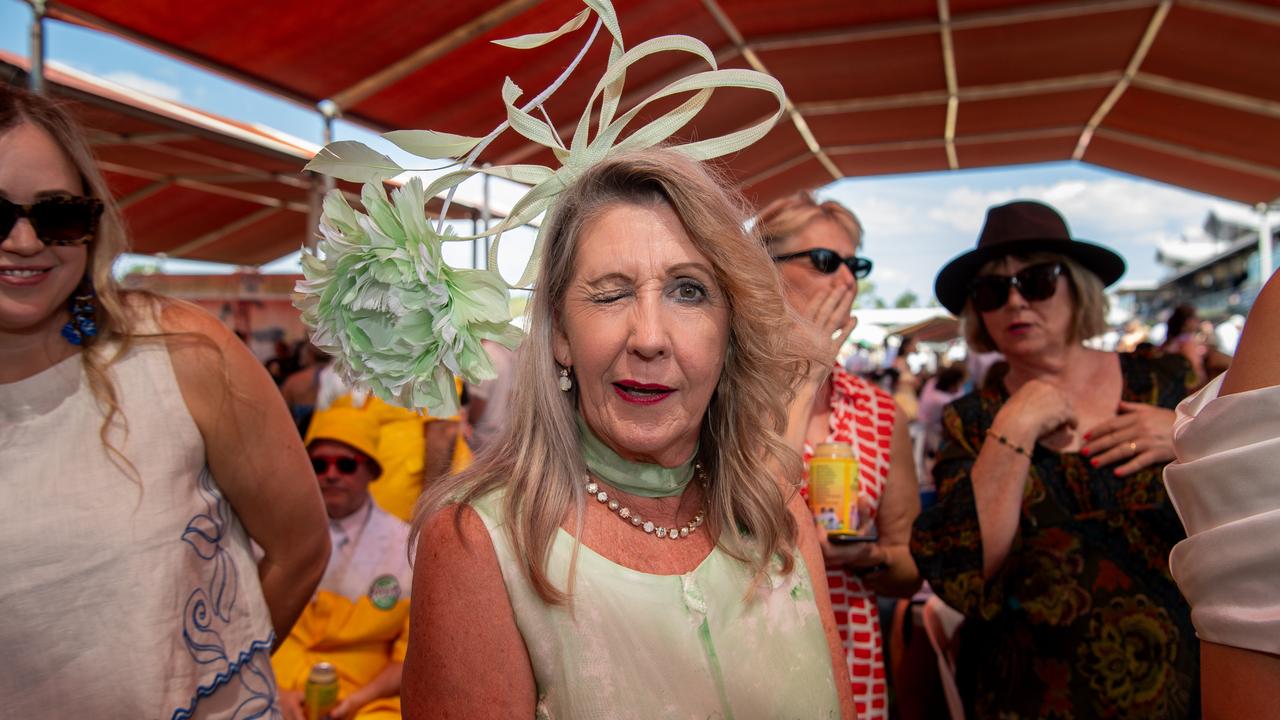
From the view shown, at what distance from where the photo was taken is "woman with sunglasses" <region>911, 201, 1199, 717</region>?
215cm

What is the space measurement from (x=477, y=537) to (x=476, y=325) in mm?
387

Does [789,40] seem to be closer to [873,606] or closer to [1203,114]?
[1203,114]

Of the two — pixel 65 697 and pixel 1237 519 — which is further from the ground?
pixel 1237 519

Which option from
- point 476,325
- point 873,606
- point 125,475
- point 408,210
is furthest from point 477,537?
point 873,606

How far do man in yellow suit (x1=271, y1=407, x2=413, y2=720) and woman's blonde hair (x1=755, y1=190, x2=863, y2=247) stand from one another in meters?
1.69

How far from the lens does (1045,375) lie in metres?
2.54

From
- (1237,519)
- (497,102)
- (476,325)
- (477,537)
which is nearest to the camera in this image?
(1237,519)

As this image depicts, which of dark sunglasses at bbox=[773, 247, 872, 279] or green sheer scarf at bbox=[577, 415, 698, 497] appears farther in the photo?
dark sunglasses at bbox=[773, 247, 872, 279]

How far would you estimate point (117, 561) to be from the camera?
1.67 metres

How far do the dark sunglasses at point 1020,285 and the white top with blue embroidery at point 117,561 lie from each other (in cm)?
207

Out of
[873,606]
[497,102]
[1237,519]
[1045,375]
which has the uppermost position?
[497,102]

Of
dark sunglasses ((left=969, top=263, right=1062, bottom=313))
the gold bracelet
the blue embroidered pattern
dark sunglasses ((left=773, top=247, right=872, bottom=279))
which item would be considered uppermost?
dark sunglasses ((left=773, top=247, right=872, bottom=279))

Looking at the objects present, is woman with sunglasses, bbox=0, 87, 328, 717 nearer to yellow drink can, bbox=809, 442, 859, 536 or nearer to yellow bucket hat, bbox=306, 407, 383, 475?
Result: yellow drink can, bbox=809, 442, 859, 536

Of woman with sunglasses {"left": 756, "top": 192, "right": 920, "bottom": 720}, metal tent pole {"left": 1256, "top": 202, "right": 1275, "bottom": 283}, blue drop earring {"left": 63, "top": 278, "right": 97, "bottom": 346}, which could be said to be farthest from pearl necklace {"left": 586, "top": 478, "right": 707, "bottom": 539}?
metal tent pole {"left": 1256, "top": 202, "right": 1275, "bottom": 283}
